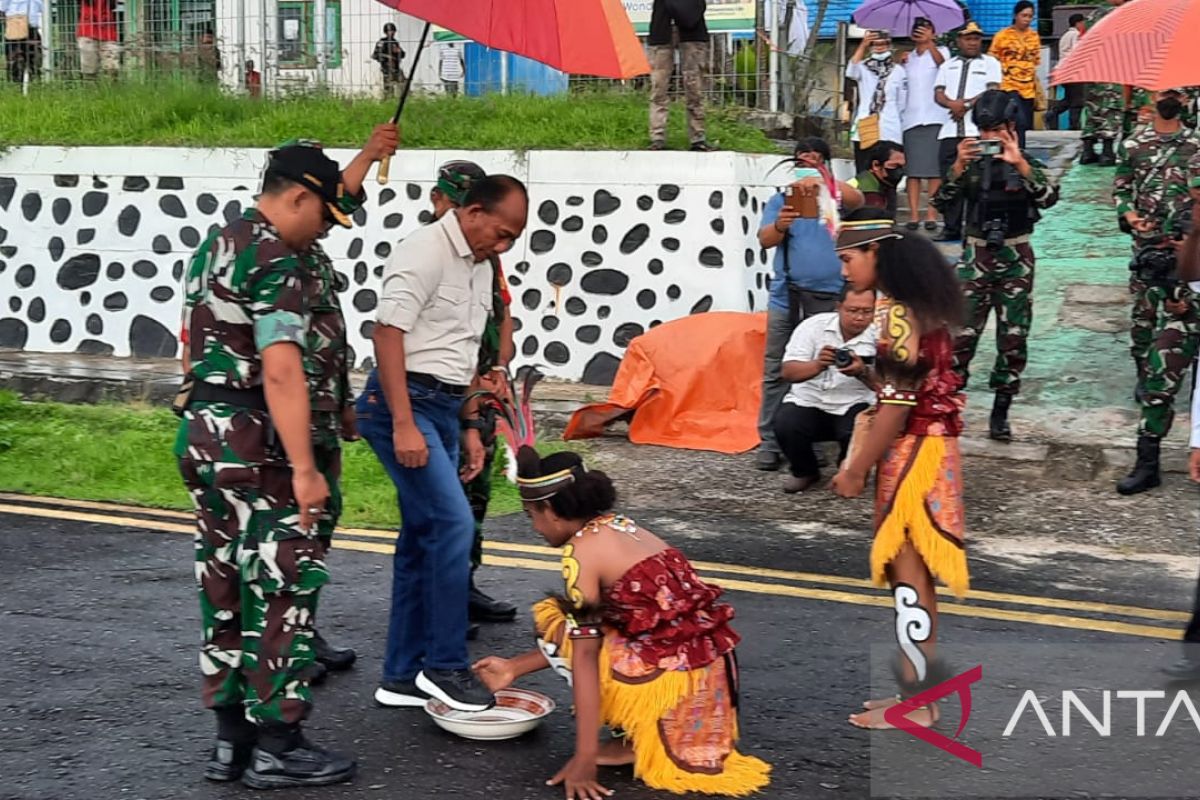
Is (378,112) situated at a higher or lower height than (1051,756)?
higher

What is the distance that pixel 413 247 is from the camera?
519 centimetres

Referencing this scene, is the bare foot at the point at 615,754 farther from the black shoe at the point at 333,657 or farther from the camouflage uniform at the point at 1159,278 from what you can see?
the camouflage uniform at the point at 1159,278

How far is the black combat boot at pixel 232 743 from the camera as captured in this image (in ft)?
15.3

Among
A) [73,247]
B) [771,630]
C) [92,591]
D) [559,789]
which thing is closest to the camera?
[559,789]

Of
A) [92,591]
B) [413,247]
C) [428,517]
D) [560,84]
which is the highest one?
[560,84]

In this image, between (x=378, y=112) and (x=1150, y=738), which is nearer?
(x=1150, y=738)

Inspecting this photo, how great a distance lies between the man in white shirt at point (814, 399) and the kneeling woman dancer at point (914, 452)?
3490mm

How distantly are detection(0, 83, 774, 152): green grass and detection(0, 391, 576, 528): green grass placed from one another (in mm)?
2890

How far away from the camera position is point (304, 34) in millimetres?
13867

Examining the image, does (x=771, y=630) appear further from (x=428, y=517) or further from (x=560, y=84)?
(x=560, y=84)

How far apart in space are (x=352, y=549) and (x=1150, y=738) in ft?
12.9

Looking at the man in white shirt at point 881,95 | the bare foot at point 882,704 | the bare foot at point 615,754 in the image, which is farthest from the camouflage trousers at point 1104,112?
the bare foot at point 615,754

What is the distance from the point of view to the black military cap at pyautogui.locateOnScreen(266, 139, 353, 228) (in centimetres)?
445

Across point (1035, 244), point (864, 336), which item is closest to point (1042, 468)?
point (864, 336)
